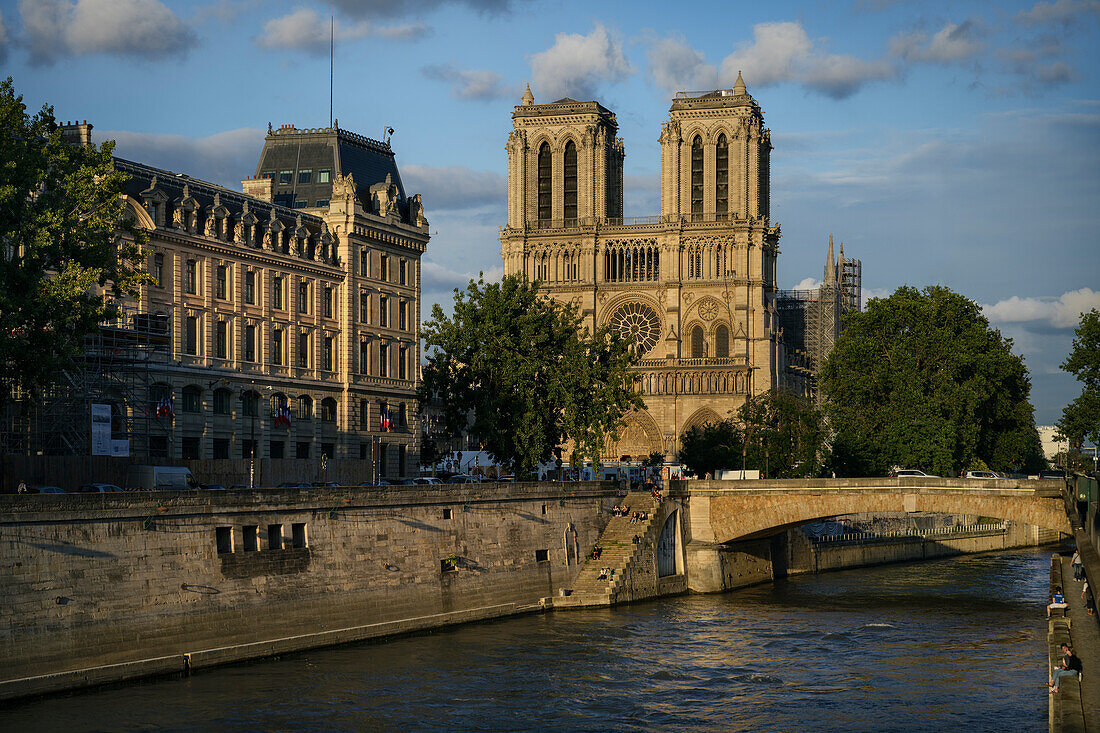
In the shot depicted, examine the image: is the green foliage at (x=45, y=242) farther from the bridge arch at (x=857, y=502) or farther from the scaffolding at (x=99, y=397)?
the bridge arch at (x=857, y=502)

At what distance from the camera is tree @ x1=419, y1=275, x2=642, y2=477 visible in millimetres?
82125

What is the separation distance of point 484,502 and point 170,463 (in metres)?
14.7

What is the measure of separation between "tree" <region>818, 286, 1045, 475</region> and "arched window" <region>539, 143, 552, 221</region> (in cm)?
4789

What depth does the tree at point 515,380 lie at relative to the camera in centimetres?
8212

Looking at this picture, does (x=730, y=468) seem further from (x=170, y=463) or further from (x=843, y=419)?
(x=170, y=463)

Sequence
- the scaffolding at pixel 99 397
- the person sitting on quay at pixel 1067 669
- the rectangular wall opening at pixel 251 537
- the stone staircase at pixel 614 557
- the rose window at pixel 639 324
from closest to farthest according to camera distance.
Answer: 1. the person sitting on quay at pixel 1067 669
2. the rectangular wall opening at pixel 251 537
3. the scaffolding at pixel 99 397
4. the stone staircase at pixel 614 557
5. the rose window at pixel 639 324

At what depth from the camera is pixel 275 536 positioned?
54625 millimetres

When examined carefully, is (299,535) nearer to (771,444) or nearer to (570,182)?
(771,444)

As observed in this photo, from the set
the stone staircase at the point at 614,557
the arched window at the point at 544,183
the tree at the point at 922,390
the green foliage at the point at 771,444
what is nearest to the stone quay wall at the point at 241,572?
the stone staircase at the point at 614,557

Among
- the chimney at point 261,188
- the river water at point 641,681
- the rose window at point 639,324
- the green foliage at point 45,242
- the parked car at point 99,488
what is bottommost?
the river water at point 641,681

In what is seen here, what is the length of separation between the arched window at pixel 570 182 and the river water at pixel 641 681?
9067 cm

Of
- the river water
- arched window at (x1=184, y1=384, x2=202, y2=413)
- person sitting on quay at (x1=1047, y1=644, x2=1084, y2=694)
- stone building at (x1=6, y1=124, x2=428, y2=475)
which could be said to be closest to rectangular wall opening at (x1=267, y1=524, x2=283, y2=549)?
the river water

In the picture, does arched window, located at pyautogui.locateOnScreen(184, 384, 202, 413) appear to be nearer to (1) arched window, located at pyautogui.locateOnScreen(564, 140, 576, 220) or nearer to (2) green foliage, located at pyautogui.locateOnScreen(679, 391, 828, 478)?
(2) green foliage, located at pyautogui.locateOnScreen(679, 391, 828, 478)

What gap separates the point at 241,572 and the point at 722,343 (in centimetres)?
10125
